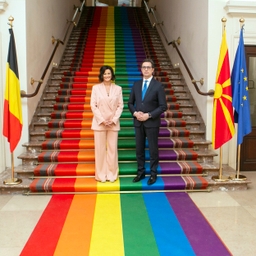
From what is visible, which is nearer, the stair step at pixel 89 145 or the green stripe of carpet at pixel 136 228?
the green stripe of carpet at pixel 136 228

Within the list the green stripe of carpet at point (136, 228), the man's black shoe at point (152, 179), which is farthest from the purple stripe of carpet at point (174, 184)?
the green stripe of carpet at point (136, 228)

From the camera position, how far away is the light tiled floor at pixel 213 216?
289 cm

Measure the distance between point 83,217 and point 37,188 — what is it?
3.43 ft

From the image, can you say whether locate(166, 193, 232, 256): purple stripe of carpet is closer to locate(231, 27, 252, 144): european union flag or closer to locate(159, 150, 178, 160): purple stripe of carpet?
locate(159, 150, 178, 160): purple stripe of carpet

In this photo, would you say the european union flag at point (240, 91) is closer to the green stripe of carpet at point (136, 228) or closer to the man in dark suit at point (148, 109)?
the man in dark suit at point (148, 109)

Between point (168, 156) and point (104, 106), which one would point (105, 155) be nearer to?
point (104, 106)

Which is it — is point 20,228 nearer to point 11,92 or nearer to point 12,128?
point 12,128

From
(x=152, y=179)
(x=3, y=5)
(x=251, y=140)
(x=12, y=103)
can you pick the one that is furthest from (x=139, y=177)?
(x=3, y=5)

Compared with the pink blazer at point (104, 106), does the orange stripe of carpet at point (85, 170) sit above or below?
below

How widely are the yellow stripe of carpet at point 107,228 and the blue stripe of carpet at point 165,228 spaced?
36cm

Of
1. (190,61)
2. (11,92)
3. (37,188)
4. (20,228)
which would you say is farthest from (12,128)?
(190,61)

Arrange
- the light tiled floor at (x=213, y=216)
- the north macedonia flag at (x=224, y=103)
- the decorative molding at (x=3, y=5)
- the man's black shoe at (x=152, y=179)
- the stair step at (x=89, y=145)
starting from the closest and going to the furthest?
the light tiled floor at (x=213, y=216) → the man's black shoe at (x=152, y=179) → the north macedonia flag at (x=224, y=103) → the decorative molding at (x=3, y=5) → the stair step at (x=89, y=145)

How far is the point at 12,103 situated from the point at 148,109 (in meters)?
1.88

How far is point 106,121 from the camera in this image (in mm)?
4191
